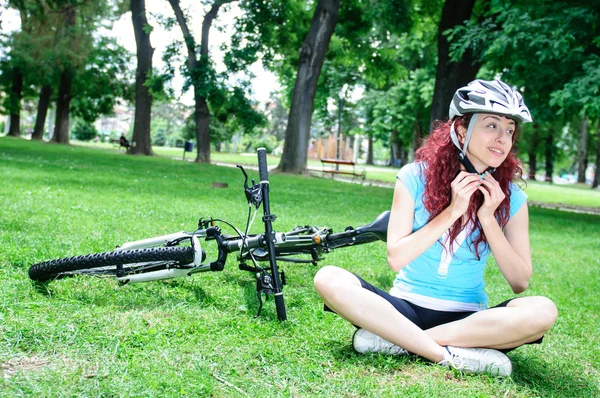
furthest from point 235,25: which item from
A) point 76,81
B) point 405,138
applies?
point 405,138

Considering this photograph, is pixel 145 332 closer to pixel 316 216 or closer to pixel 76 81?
pixel 316 216

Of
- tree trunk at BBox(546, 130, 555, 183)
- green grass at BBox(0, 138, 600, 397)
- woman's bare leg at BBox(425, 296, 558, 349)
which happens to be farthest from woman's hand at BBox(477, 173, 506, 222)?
tree trunk at BBox(546, 130, 555, 183)

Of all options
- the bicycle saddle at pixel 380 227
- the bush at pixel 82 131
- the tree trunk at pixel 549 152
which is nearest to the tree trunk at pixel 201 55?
the bicycle saddle at pixel 380 227

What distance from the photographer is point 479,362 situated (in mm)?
3209

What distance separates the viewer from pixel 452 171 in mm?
3340

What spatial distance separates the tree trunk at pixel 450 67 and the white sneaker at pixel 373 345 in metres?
14.6

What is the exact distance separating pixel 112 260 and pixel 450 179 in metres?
2.20

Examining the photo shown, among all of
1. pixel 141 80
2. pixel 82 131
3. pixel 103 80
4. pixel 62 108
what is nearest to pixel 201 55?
pixel 141 80

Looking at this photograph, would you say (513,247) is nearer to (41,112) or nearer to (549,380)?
Result: (549,380)

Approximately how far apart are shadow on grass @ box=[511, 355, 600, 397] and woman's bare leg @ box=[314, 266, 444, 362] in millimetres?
487

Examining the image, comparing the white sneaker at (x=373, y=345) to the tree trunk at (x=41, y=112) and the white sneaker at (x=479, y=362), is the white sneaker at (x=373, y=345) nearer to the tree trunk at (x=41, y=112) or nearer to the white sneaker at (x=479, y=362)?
the white sneaker at (x=479, y=362)

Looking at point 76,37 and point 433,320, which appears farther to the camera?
point 76,37

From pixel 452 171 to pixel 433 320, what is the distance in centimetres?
82

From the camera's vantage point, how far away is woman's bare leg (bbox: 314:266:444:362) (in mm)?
3236
